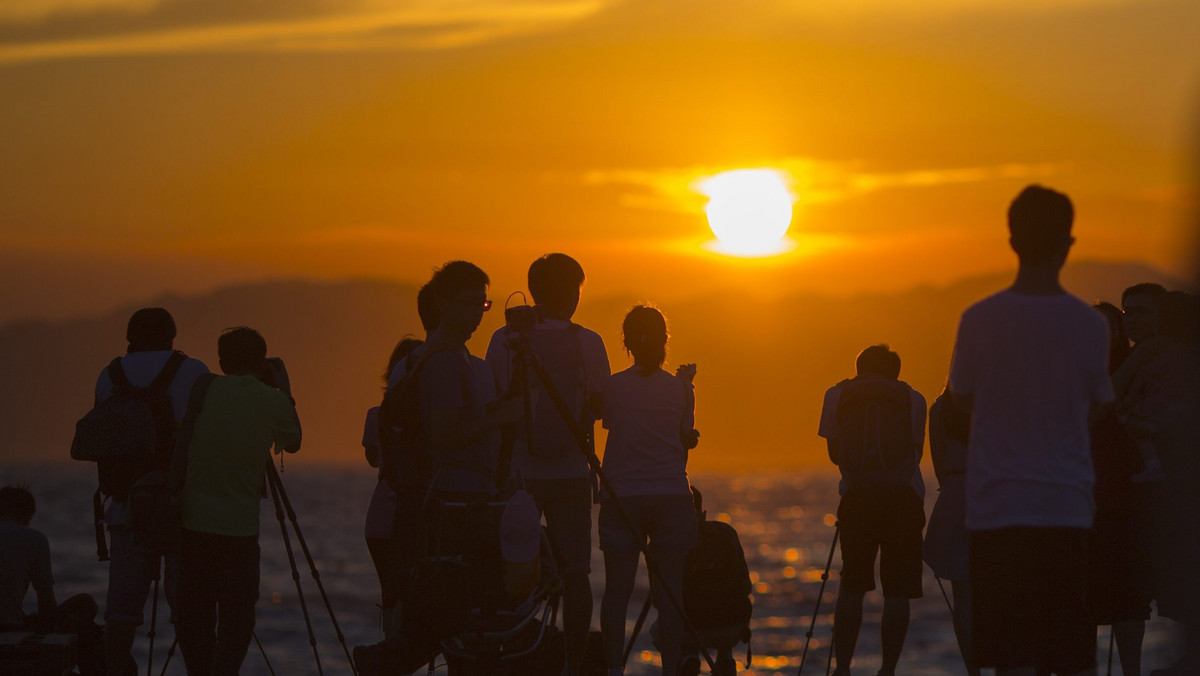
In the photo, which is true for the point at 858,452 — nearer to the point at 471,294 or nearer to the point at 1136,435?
the point at 1136,435

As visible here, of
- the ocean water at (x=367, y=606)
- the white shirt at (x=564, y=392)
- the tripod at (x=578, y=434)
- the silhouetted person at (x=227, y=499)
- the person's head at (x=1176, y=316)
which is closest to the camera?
the tripod at (x=578, y=434)

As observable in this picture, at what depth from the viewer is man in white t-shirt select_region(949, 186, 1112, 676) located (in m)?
5.34

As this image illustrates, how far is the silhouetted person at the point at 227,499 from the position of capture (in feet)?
26.7

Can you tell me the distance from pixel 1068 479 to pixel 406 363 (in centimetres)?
315

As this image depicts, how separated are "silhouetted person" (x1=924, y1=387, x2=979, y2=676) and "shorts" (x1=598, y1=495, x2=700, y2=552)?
1.40 m

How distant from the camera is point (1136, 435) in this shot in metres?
8.33

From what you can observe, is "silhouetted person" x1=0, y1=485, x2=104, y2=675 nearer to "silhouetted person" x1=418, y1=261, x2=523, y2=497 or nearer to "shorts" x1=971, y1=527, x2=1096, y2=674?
"silhouetted person" x1=418, y1=261, x2=523, y2=497

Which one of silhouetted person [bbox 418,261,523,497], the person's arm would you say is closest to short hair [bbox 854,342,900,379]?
the person's arm

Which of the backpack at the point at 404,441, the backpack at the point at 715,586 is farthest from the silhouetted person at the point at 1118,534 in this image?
the backpack at the point at 404,441

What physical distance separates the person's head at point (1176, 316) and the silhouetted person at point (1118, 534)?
15.5 inches

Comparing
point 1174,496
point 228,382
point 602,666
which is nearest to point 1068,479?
point 1174,496

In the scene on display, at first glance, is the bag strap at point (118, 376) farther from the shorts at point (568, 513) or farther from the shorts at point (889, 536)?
the shorts at point (889, 536)

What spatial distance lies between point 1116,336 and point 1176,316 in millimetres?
602

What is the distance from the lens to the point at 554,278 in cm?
855
